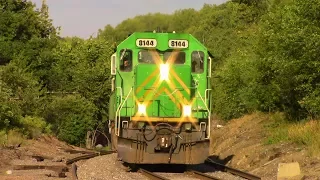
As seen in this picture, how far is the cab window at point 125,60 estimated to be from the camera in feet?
51.7

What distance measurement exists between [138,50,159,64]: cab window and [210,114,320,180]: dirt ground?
4343 mm

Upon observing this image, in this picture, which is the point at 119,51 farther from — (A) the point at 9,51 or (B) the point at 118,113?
(A) the point at 9,51

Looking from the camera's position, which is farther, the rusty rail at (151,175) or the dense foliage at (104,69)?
the dense foliage at (104,69)

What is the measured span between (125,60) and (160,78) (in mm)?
1174

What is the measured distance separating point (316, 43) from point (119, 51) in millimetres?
5584

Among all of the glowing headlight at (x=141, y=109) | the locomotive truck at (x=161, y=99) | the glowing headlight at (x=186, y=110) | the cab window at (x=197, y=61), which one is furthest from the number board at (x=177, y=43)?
the glowing headlight at (x=141, y=109)

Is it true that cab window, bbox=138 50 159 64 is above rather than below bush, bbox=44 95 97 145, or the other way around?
above

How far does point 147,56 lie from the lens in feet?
51.9

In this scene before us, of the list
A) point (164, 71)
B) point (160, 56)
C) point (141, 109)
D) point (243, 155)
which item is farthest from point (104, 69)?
point (141, 109)

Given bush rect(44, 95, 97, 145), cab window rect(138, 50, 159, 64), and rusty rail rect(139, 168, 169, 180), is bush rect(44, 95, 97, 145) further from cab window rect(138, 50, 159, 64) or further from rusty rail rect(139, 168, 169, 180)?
rusty rail rect(139, 168, 169, 180)

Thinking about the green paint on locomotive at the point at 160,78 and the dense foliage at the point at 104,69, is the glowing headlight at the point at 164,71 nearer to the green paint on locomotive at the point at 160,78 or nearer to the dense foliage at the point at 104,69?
the green paint on locomotive at the point at 160,78

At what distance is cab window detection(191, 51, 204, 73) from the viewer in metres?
15.9

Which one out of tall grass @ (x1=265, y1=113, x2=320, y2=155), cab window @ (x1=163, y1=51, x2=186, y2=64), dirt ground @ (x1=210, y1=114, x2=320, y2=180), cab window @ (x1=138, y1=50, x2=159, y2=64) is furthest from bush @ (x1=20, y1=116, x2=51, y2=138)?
cab window @ (x1=163, y1=51, x2=186, y2=64)

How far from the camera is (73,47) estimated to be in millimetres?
51344
